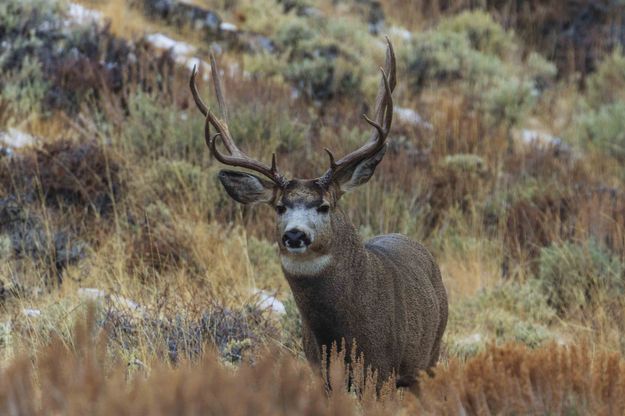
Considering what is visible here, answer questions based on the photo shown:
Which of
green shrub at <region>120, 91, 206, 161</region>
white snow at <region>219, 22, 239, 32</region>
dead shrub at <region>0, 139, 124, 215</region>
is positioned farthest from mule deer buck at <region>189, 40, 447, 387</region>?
white snow at <region>219, 22, 239, 32</region>

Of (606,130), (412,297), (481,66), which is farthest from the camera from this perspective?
(481,66)

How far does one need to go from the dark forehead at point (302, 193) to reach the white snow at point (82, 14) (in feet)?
25.8

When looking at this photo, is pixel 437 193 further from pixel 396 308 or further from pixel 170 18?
pixel 170 18

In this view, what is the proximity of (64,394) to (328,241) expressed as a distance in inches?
94.6

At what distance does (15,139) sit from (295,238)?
5.46 m

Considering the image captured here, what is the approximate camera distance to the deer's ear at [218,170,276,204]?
5293mm

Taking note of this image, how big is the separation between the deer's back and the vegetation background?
313 mm

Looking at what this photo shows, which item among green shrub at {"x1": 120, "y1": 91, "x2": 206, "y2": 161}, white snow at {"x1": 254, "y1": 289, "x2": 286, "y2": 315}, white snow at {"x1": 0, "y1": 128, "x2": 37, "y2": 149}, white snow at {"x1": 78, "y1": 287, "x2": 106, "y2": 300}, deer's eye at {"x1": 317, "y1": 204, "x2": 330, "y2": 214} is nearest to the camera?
deer's eye at {"x1": 317, "y1": 204, "x2": 330, "y2": 214}

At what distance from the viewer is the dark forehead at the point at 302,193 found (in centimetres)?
490

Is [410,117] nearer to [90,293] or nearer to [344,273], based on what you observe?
[90,293]

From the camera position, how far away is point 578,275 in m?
7.88

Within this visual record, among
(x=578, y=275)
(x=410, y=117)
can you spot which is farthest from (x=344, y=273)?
(x=410, y=117)

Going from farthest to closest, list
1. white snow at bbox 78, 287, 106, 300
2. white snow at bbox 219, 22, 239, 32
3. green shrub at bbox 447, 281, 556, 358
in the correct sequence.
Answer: white snow at bbox 219, 22, 239, 32 < green shrub at bbox 447, 281, 556, 358 < white snow at bbox 78, 287, 106, 300

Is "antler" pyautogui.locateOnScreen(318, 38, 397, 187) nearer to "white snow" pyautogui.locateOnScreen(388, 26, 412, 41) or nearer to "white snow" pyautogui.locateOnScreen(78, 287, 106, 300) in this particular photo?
"white snow" pyautogui.locateOnScreen(78, 287, 106, 300)
